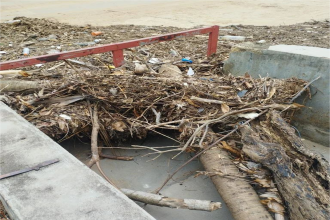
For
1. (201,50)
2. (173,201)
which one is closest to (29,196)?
(173,201)

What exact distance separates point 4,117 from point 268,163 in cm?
227

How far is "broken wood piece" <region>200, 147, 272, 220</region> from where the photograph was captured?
7.28ft

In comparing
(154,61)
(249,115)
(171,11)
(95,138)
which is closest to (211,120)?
(249,115)

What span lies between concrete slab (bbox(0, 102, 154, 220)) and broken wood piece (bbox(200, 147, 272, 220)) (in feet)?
2.83

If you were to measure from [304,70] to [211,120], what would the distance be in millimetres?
1673

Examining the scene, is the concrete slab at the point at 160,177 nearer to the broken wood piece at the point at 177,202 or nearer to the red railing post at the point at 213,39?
the broken wood piece at the point at 177,202

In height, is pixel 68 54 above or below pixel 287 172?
above

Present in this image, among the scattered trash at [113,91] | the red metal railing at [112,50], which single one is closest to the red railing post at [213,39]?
the red metal railing at [112,50]

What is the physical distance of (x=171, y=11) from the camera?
11.9 metres

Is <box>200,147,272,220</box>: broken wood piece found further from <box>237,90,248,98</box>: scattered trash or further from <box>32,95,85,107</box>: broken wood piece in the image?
<box>32,95,85,107</box>: broken wood piece

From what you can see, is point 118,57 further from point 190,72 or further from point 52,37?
point 52,37

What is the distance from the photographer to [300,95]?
3842 millimetres

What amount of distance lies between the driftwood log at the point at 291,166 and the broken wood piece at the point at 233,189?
19 cm

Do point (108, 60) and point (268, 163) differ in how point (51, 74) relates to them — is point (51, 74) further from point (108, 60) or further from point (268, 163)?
point (268, 163)
